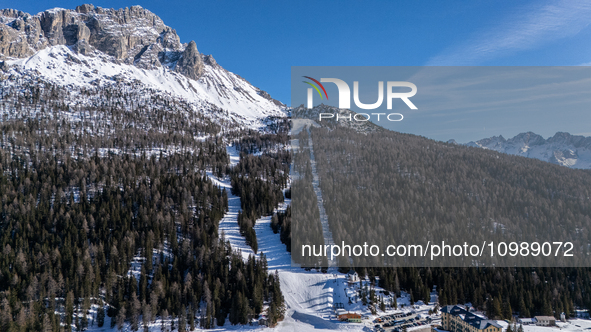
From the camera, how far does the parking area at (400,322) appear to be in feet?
218

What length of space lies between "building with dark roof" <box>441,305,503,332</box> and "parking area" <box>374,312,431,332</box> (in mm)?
3898

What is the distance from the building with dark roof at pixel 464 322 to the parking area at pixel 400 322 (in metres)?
3.90

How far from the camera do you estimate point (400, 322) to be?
6862 centimetres

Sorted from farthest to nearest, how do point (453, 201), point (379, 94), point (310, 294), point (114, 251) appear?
point (453, 201) < point (114, 251) < point (310, 294) < point (379, 94)

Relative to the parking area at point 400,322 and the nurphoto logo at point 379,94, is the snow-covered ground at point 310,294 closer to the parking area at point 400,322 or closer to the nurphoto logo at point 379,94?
the parking area at point 400,322

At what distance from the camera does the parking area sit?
218 ft

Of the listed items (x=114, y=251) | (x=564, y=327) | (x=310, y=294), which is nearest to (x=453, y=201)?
(x=564, y=327)

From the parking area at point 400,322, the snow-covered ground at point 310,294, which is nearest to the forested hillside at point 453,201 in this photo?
the snow-covered ground at point 310,294

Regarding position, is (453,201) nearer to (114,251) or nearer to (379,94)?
(379,94)

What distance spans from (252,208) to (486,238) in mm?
78842

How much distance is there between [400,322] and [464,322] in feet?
39.4

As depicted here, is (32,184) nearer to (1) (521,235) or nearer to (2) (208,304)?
(2) (208,304)

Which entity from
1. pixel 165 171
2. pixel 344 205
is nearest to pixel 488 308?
pixel 344 205

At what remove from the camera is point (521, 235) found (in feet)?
375
